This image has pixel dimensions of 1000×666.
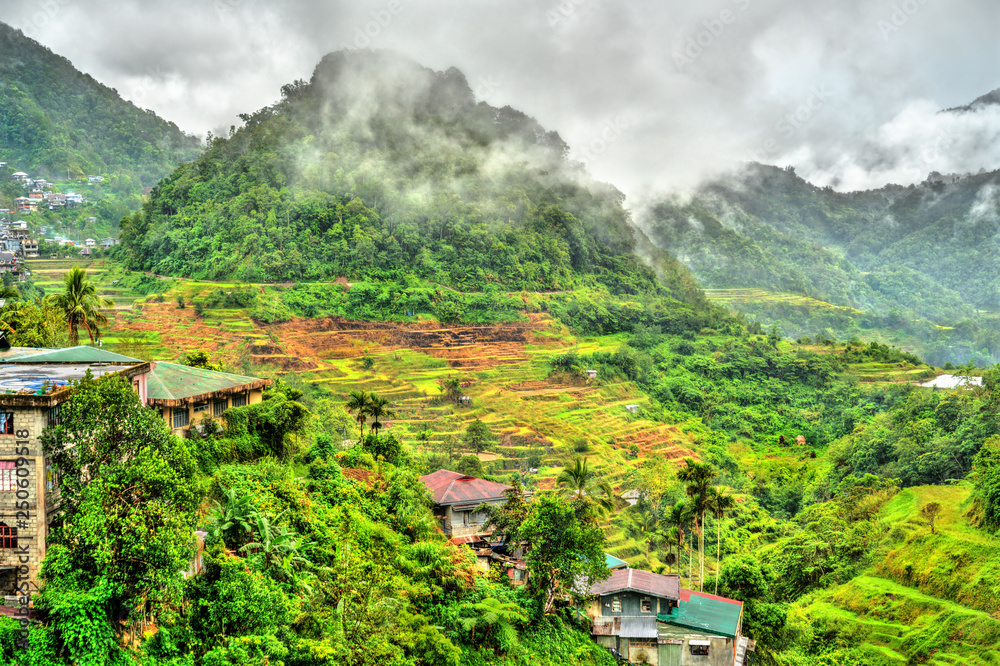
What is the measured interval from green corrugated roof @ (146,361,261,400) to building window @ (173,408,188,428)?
406 mm

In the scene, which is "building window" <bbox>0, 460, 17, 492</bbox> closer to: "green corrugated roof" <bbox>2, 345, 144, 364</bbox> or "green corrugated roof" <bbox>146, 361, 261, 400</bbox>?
"green corrugated roof" <bbox>2, 345, 144, 364</bbox>

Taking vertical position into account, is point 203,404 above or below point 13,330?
below

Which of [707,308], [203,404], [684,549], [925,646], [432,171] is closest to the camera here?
[203,404]

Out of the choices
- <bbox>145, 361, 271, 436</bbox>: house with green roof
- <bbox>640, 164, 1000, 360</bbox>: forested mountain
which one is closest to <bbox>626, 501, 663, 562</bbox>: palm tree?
<bbox>145, 361, 271, 436</bbox>: house with green roof

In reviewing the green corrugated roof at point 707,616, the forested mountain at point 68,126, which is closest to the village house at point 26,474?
the green corrugated roof at point 707,616

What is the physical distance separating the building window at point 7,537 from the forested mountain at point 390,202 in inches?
1818

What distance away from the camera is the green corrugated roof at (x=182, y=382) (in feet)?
56.1

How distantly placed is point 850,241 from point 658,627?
135m

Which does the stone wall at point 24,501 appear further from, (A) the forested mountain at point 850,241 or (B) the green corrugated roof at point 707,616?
(A) the forested mountain at point 850,241

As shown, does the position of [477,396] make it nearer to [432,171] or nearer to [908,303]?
[432,171]

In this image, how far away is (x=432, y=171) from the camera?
7062 cm

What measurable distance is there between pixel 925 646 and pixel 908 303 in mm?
101081

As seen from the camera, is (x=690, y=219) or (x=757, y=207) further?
(x=757, y=207)

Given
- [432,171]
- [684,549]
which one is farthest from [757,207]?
[684,549]
